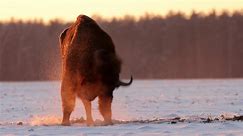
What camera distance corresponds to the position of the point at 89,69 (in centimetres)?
1495

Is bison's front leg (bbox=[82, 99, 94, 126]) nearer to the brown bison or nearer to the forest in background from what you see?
the brown bison

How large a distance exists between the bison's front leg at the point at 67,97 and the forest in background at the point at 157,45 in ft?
231

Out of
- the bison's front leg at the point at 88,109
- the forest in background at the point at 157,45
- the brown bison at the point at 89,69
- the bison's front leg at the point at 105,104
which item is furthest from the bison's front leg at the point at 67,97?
the forest in background at the point at 157,45

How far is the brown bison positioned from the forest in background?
70.4 meters

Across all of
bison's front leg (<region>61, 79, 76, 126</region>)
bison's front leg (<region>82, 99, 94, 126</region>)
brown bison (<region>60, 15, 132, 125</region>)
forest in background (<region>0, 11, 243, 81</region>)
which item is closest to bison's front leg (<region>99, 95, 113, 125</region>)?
brown bison (<region>60, 15, 132, 125</region>)

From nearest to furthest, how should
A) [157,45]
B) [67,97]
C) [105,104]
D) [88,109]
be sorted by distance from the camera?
[105,104]
[88,109]
[67,97]
[157,45]

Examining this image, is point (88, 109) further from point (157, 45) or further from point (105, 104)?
point (157, 45)

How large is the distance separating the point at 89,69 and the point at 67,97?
986mm

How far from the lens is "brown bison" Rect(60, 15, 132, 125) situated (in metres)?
14.8

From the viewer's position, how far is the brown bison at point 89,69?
583 inches

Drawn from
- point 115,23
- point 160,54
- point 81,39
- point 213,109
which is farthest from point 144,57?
point 81,39

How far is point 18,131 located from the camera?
45.5ft

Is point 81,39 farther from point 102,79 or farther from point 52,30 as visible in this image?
point 52,30

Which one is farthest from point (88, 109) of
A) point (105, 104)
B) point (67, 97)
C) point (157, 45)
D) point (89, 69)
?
point (157, 45)
